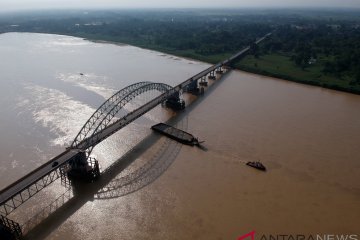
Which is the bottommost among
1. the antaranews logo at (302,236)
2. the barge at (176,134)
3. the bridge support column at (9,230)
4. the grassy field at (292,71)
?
the antaranews logo at (302,236)

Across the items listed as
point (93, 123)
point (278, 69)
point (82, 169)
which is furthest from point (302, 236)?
point (278, 69)

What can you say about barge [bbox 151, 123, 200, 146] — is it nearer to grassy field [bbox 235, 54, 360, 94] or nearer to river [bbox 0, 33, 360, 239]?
river [bbox 0, 33, 360, 239]

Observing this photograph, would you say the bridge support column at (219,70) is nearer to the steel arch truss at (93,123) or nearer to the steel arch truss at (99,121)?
the steel arch truss at (99,121)

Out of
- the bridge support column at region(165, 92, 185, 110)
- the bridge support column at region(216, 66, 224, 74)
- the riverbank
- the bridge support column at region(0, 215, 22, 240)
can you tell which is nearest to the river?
the bridge support column at region(0, 215, 22, 240)

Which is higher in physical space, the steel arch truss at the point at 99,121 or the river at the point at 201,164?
the steel arch truss at the point at 99,121

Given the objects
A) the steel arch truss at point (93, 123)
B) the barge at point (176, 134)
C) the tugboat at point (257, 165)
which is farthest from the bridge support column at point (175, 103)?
the tugboat at point (257, 165)

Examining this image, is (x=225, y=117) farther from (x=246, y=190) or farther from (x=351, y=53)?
(x=351, y=53)

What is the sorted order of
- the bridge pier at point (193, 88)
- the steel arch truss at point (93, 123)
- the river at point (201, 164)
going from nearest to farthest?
the river at point (201, 164) < the steel arch truss at point (93, 123) < the bridge pier at point (193, 88)
